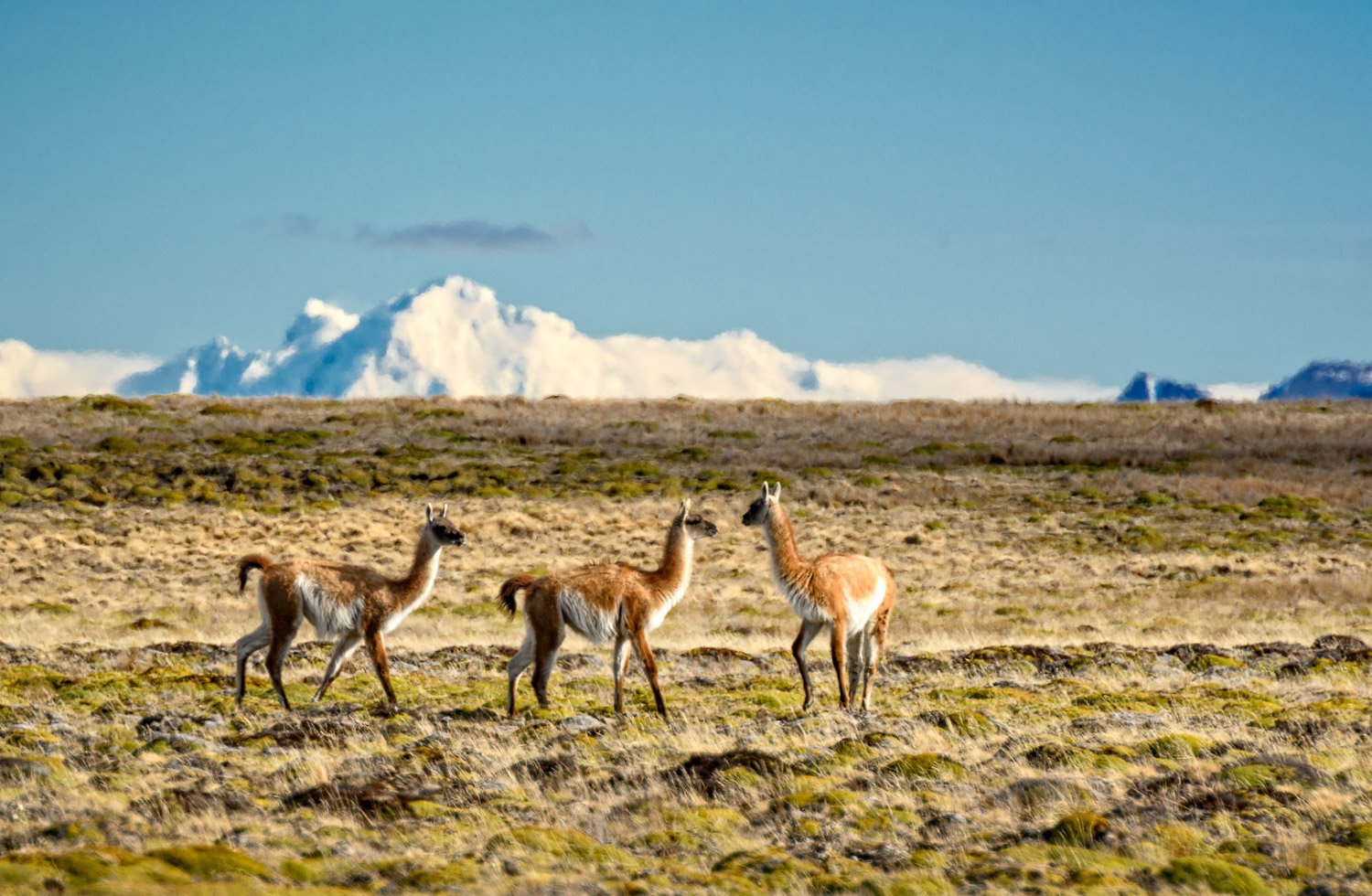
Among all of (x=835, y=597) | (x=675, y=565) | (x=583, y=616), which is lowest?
(x=583, y=616)

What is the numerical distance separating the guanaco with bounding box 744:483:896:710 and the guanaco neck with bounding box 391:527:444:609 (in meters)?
3.71

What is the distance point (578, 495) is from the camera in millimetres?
45062

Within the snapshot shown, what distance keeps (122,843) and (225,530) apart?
31865 mm

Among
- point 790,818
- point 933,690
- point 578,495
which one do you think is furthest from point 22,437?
point 790,818

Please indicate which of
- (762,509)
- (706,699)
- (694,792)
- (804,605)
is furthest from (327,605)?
(694,792)

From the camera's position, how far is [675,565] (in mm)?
13906

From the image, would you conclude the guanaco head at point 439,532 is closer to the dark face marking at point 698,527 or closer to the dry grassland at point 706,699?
the dry grassland at point 706,699

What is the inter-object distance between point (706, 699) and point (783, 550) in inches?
90.8

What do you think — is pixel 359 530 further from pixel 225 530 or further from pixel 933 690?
pixel 933 690

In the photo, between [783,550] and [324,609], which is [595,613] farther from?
[324,609]

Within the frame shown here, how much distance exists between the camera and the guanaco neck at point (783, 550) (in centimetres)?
1367

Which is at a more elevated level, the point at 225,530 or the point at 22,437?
the point at 22,437

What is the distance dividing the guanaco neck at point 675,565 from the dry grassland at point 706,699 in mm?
1415

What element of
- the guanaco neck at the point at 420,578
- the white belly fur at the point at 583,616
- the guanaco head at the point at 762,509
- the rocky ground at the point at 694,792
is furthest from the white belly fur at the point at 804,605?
the guanaco neck at the point at 420,578
